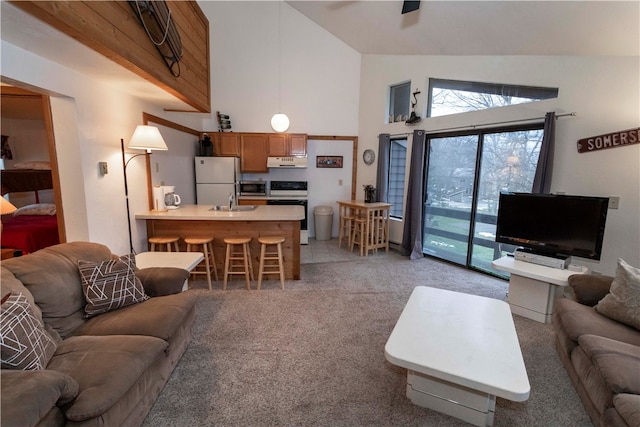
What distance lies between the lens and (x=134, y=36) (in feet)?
7.25

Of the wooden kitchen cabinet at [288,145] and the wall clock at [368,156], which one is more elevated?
the wooden kitchen cabinet at [288,145]

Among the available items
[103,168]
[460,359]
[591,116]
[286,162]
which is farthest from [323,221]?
[460,359]

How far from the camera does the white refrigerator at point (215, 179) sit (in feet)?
17.5

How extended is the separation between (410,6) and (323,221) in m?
3.71

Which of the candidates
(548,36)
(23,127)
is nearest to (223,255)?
(23,127)

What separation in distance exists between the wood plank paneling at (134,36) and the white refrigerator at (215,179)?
157cm

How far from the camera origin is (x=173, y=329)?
1903mm

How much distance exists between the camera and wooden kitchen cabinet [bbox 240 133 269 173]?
567cm

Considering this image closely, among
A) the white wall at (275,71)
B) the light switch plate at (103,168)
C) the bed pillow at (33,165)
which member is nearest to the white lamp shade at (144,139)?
the light switch plate at (103,168)

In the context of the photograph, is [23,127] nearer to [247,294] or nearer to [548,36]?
[247,294]

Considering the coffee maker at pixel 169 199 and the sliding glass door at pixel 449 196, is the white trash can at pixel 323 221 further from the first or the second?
the coffee maker at pixel 169 199

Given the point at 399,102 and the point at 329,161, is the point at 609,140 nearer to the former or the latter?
the point at 399,102

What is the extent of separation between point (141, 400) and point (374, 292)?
8.11 ft

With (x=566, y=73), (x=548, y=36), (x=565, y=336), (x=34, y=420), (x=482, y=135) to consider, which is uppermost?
(x=548, y=36)
